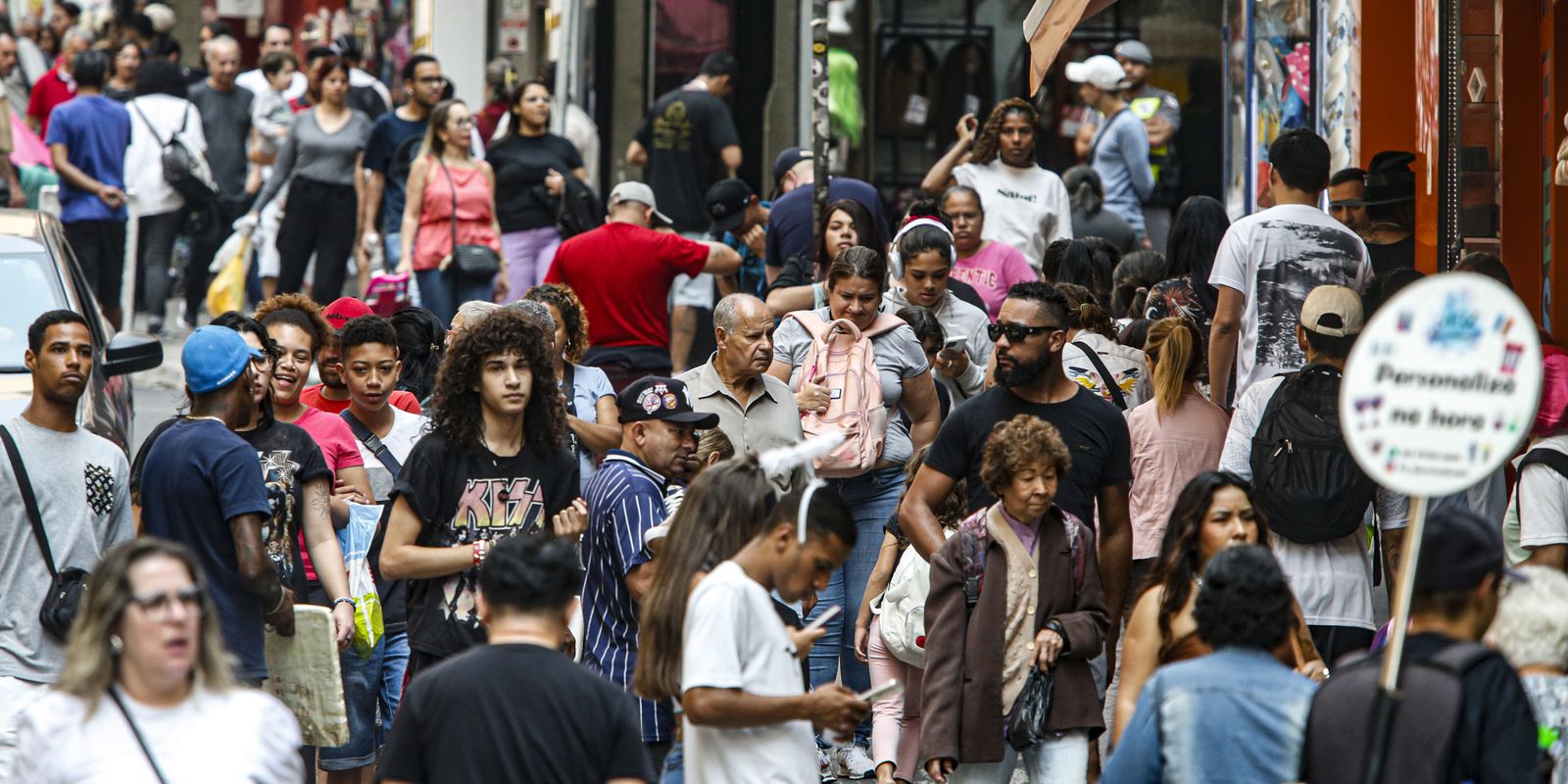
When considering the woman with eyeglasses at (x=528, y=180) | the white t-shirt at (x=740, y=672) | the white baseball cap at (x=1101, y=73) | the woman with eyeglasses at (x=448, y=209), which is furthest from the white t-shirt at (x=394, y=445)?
the white baseball cap at (x=1101, y=73)

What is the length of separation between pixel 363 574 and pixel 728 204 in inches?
216

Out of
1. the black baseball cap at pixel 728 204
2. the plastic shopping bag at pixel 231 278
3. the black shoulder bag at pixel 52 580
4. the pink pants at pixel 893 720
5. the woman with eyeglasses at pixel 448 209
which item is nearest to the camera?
the black shoulder bag at pixel 52 580

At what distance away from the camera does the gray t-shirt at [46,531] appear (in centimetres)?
706

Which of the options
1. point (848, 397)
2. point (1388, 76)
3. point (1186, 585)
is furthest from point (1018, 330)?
point (1388, 76)

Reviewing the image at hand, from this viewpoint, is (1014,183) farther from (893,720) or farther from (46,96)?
(46,96)

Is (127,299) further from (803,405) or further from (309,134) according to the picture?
(803,405)

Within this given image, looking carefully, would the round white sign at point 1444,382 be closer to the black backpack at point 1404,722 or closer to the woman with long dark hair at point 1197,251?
the black backpack at point 1404,722

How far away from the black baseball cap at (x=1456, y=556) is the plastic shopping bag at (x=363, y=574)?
3922 millimetres

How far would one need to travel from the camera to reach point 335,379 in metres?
8.90

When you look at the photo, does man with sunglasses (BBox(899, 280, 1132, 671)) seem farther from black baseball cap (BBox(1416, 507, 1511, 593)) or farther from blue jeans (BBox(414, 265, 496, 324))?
blue jeans (BBox(414, 265, 496, 324))

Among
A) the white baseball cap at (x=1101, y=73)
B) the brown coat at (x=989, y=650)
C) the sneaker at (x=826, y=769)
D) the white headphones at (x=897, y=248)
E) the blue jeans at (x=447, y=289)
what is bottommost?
the sneaker at (x=826, y=769)

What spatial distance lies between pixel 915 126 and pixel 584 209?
6.51 meters

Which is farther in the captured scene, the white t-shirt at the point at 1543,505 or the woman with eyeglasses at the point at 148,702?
the white t-shirt at the point at 1543,505

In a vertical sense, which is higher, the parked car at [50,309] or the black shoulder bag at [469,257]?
the black shoulder bag at [469,257]
